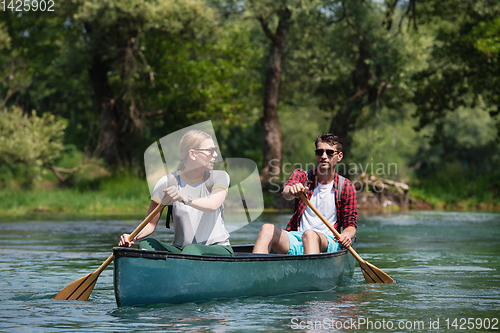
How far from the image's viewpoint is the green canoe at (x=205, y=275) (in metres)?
5.29

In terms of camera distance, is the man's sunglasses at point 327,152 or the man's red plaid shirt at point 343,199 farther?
the man's red plaid shirt at point 343,199

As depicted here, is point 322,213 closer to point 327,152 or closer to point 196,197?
point 327,152

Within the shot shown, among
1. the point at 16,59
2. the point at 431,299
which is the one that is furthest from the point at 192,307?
the point at 16,59

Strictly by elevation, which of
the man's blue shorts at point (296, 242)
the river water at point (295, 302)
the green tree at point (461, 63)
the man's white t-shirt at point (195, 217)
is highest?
the green tree at point (461, 63)

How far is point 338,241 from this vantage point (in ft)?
21.5

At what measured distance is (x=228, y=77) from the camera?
25.5 meters

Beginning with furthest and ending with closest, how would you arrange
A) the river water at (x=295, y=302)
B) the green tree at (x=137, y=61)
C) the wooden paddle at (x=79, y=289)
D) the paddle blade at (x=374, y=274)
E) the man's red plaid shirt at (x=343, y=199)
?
the green tree at (x=137, y=61) < the paddle blade at (x=374, y=274) < the man's red plaid shirt at (x=343, y=199) < the wooden paddle at (x=79, y=289) < the river water at (x=295, y=302)

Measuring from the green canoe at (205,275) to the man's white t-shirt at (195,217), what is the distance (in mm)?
235

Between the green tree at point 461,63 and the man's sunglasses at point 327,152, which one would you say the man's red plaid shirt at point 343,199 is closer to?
the man's sunglasses at point 327,152

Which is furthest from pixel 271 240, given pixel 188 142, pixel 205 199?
pixel 188 142

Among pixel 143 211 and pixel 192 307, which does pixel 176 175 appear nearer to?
pixel 192 307

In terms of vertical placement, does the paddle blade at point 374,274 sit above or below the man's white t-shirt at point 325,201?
below

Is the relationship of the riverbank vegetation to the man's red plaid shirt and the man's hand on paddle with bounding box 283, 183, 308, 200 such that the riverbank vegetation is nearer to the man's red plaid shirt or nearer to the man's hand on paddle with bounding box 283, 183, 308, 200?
the man's red plaid shirt

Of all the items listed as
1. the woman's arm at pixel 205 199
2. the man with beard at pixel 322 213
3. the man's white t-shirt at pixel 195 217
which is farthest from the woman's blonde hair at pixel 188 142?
the man with beard at pixel 322 213
